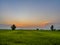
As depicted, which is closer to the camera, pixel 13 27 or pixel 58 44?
pixel 58 44

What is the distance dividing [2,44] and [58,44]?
1002 cm

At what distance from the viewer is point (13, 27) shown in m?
97.9

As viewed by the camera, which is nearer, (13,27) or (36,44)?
(36,44)

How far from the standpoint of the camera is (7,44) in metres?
29.5

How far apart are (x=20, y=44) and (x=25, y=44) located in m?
0.90

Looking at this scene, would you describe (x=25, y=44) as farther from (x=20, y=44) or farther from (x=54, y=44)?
(x=54, y=44)

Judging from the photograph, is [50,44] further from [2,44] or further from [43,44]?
[2,44]

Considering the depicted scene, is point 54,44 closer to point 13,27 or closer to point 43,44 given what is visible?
point 43,44

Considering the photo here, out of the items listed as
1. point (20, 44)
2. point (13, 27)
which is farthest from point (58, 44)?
point (13, 27)

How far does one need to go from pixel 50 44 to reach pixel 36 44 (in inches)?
101

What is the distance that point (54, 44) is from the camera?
30.9 m

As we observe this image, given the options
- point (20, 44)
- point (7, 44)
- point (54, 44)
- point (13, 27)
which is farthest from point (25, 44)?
point (13, 27)

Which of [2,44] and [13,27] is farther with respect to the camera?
[13,27]

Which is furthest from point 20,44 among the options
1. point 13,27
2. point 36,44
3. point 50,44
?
point 13,27
